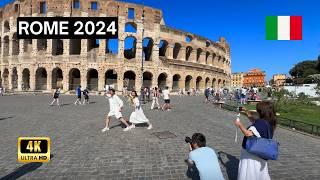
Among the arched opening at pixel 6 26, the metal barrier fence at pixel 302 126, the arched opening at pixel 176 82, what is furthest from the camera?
the arched opening at pixel 176 82

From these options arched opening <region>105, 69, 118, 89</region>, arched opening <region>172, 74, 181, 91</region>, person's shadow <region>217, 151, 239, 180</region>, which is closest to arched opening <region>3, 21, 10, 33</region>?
arched opening <region>105, 69, 118, 89</region>

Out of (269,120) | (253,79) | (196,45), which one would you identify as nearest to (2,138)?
(269,120)

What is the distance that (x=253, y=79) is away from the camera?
152 metres

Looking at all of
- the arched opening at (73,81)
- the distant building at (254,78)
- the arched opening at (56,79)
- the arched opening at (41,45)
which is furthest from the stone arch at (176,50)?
the distant building at (254,78)

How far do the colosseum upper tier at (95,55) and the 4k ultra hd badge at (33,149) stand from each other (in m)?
31.5

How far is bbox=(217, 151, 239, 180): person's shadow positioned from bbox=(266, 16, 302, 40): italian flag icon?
7.66 m

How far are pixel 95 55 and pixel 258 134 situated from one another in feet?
118

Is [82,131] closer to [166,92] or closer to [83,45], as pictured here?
[166,92]

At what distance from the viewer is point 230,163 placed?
591cm

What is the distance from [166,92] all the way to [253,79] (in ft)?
482

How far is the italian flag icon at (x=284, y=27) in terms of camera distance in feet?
39.2

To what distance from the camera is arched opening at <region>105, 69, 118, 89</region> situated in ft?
128

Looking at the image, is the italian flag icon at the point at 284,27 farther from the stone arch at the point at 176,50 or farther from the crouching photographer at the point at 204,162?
the stone arch at the point at 176,50

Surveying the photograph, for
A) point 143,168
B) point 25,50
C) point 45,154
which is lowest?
point 143,168
